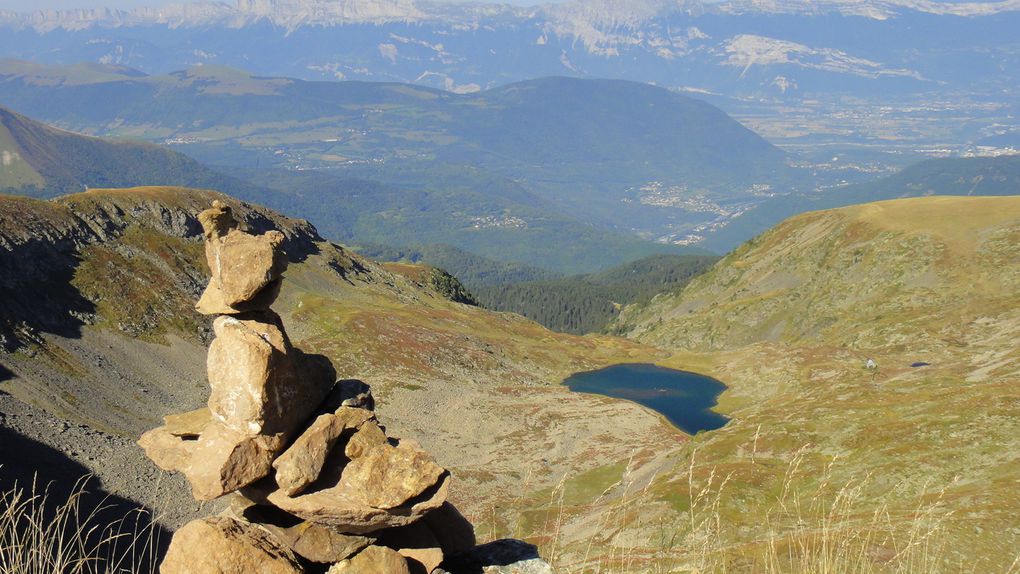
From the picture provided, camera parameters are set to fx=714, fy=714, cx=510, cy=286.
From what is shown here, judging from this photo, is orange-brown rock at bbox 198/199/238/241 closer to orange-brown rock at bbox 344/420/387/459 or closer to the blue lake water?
orange-brown rock at bbox 344/420/387/459

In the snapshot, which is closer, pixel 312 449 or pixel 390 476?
pixel 390 476

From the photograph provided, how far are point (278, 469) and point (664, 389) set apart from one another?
141m

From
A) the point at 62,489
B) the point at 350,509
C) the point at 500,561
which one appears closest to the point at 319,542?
the point at 350,509

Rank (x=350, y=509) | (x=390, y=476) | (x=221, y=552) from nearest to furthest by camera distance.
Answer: (x=221, y=552) < (x=350, y=509) < (x=390, y=476)

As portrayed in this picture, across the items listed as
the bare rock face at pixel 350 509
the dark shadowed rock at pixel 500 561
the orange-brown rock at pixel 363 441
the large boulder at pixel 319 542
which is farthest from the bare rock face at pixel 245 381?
the dark shadowed rock at pixel 500 561

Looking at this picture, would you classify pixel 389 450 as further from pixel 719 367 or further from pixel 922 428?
pixel 719 367

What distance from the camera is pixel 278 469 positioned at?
46.9 ft

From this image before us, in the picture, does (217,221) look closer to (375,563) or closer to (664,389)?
(375,563)

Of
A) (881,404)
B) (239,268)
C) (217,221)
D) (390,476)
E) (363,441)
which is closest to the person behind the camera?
(390,476)

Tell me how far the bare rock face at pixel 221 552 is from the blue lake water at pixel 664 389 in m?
112

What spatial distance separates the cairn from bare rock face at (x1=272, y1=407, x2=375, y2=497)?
0.02 metres

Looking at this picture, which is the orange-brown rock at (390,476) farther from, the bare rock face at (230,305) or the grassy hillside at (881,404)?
the grassy hillside at (881,404)

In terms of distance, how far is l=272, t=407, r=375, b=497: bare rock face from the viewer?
1414 cm

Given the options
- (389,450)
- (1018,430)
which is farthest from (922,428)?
(389,450)
